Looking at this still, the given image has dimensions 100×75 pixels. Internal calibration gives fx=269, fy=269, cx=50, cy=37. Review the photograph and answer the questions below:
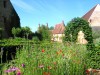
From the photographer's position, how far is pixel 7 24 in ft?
116

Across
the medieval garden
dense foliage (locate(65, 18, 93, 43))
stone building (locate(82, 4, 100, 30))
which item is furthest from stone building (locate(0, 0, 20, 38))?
dense foliage (locate(65, 18, 93, 43))

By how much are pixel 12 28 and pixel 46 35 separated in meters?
6.37

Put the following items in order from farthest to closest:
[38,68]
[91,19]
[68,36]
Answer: [91,19] → [68,36] → [38,68]

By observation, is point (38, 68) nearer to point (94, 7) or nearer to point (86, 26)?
point (86, 26)

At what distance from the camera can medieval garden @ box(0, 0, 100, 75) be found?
6.02 metres

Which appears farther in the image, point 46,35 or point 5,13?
point 46,35

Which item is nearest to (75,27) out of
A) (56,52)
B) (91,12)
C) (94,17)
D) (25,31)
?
(56,52)

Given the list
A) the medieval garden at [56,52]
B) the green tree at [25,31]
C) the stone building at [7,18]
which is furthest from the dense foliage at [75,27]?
the stone building at [7,18]

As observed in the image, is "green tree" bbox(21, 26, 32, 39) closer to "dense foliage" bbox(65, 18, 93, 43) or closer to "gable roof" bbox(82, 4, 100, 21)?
"gable roof" bbox(82, 4, 100, 21)

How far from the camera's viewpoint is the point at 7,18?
3556 cm

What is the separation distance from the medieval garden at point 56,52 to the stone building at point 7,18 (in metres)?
0.15

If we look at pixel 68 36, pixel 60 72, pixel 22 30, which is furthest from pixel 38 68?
pixel 22 30

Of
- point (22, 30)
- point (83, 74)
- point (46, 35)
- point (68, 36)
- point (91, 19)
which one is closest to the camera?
point (83, 74)

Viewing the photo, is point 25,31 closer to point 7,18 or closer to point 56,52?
point 7,18
